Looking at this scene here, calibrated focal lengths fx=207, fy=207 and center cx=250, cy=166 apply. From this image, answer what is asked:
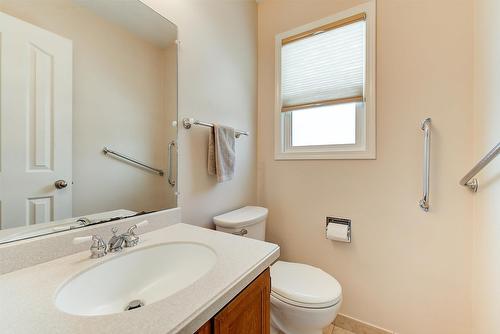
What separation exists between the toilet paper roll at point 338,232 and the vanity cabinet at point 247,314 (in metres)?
0.83

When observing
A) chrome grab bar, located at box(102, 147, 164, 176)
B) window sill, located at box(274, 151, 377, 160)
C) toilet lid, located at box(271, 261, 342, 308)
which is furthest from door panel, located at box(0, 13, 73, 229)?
window sill, located at box(274, 151, 377, 160)

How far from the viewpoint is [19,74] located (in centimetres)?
65

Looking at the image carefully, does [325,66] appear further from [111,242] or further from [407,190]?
[111,242]

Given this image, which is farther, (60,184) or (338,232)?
(338,232)

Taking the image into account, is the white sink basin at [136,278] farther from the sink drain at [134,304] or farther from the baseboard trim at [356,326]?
the baseboard trim at [356,326]

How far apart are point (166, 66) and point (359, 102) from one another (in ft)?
4.12

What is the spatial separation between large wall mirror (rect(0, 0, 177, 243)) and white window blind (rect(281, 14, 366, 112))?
37.1 inches

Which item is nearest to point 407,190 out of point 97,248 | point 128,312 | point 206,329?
point 206,329

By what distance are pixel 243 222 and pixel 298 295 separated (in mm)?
487

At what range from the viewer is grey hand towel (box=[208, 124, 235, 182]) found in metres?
1.30

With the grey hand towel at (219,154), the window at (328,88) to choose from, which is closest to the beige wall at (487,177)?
the window at (328,88)

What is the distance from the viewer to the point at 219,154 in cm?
131

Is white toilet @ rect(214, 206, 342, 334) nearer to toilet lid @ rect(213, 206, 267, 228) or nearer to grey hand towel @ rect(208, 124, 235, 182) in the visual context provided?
toilet lid @ rect(213, 206, 267, 228)

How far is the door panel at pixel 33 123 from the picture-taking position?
63 centimetres
